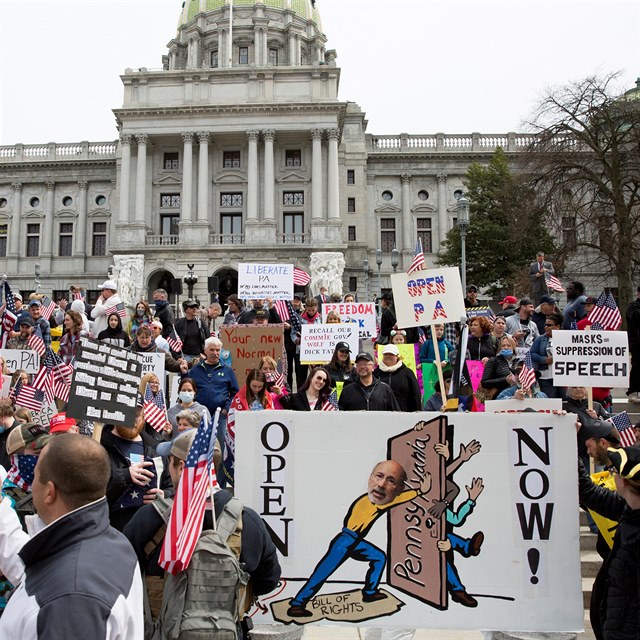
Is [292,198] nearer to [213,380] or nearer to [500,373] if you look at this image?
[500,373]

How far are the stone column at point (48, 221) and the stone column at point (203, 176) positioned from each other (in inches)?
556

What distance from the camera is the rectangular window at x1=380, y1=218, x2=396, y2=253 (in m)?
51.9

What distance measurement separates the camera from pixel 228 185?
47.0 m

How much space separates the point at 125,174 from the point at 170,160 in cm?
339

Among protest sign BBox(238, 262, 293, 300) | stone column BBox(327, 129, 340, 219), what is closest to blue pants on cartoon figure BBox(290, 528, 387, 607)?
protest sign BBox(238, 262, 293, 300)

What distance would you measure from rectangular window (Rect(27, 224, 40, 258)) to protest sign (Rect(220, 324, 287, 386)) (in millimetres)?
45431

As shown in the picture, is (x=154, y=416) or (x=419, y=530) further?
(x=154, y=416)

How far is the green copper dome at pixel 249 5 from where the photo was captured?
209ft

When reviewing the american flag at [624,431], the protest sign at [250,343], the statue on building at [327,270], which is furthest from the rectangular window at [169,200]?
the american flag at [624,431]

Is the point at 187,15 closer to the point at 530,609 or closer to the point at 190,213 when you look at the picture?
the point at 190,213

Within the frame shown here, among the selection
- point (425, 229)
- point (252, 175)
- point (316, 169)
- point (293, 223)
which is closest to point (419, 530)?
point (316, 169)

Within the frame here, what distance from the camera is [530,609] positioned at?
4508 millimetres

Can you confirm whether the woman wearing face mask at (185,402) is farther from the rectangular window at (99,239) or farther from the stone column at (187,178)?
the rectangular window at (99,239)

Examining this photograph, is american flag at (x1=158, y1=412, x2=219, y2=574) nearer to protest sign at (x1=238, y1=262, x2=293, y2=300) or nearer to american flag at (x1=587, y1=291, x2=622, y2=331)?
american flag at (x1=587, y1=291, x2=622, y2=331)
